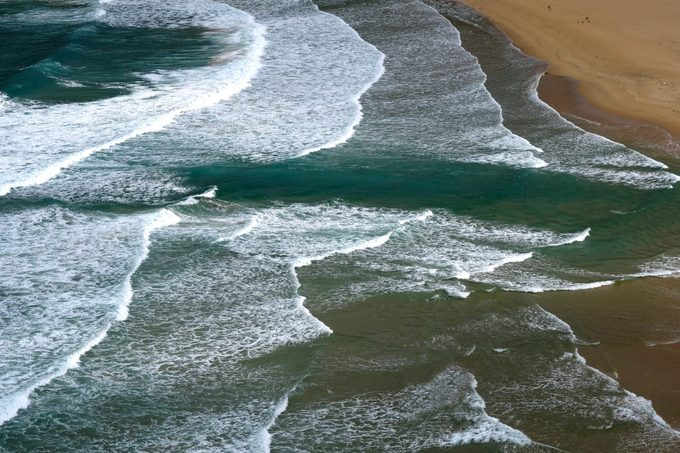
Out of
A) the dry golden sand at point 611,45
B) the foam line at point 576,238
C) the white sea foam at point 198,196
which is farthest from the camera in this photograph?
the dry golden sand at point 611,45

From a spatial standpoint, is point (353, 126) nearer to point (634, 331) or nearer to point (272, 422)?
point (634, 331)

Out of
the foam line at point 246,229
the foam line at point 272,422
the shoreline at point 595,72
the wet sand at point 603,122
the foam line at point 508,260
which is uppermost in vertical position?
the shoreline at point 595,72

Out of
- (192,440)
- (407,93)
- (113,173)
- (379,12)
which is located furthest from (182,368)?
(379,12)

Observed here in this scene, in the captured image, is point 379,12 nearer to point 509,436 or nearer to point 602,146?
point 602,146

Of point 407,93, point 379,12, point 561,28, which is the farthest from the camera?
point 379,12

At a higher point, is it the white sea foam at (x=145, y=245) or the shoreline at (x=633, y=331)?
the shoreline at (x=633, y=331)

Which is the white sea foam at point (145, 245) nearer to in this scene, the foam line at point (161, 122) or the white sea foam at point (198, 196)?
the white sea foam at point (198, 196)

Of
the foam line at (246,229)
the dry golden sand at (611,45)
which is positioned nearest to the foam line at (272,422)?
the foam line at (246,229)
